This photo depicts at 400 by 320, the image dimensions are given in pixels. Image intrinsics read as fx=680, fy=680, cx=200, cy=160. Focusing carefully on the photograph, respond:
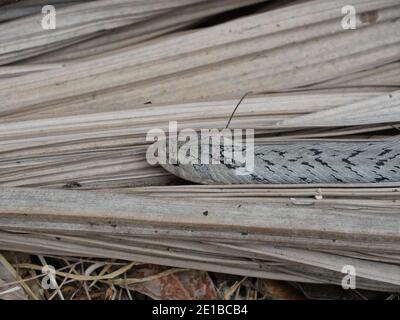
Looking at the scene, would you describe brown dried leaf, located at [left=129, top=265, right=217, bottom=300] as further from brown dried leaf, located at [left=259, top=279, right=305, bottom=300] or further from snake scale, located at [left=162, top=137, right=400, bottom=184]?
snake scale, located at [left=162, top=137, right=400, bottom=184]

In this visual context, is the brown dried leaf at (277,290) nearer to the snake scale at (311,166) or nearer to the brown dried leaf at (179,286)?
the brown dried leaf at (179,286)

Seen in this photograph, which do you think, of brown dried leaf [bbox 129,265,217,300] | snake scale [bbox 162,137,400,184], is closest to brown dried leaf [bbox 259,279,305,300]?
brown dried leaf [bbox 129,265,217,300]

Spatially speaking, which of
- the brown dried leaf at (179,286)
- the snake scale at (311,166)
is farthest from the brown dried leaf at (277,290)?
the snake scale at (311,166)

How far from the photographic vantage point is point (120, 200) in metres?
2.07

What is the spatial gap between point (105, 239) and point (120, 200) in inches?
5.7

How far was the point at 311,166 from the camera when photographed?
7.34 ft

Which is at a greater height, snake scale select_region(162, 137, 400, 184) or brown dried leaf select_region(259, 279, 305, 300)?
snake scale select_region(162, 137, 400, 184)

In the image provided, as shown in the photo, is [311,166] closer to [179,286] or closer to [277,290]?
[277,290]

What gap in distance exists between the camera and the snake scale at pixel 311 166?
7.25 feet

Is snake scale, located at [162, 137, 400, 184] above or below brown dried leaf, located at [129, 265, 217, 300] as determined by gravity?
above

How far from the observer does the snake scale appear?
221cm

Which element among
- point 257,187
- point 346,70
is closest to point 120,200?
point 257,187

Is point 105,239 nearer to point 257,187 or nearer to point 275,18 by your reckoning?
point 257,187

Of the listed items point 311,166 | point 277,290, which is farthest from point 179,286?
point 311,166
